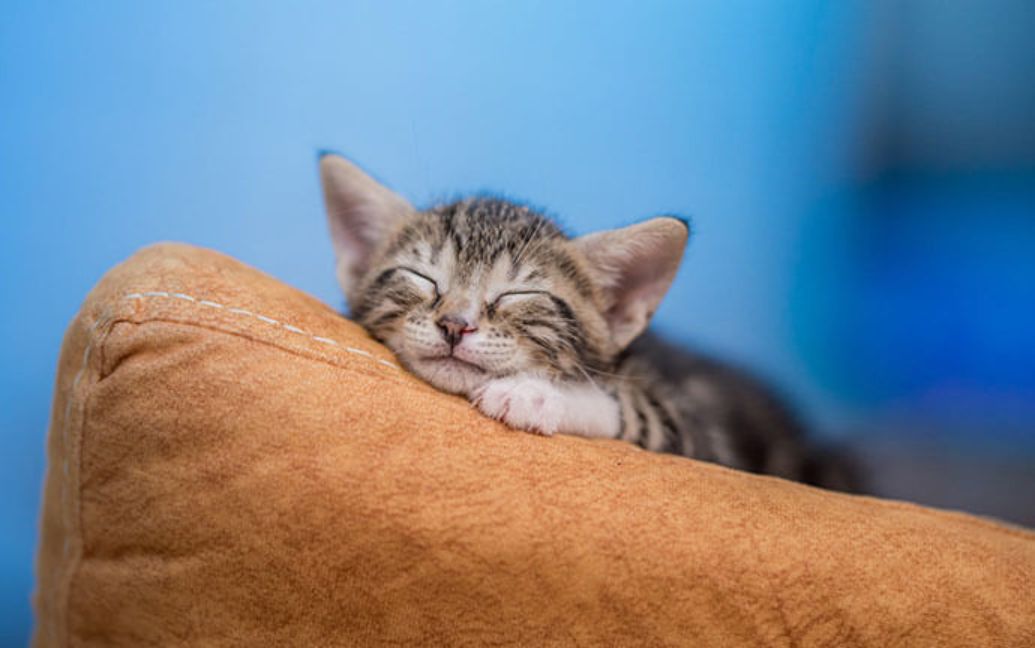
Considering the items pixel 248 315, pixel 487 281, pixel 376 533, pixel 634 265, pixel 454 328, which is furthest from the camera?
pixel 634 265

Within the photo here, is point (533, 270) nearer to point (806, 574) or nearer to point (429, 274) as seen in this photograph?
point (429, 274)

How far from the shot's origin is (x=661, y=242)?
3.93 feet

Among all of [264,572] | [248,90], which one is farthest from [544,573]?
[248,90]

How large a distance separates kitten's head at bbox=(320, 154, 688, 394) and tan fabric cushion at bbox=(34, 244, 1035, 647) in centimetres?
21

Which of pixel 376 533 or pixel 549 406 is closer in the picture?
pixel 376 533

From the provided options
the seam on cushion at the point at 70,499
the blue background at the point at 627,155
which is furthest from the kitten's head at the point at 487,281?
the seam on cushion at the point at 70,499

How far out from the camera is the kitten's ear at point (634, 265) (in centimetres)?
119

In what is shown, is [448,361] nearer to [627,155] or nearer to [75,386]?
[75,386]

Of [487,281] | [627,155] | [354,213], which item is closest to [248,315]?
[487,281]

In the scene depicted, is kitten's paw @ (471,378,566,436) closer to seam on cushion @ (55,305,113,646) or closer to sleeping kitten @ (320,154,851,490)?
sleeping kitten @ (320,154,851,490)

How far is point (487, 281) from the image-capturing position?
1.15 metres

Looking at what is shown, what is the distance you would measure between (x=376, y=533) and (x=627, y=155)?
947 millimetres

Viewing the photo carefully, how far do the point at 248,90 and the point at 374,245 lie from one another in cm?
37

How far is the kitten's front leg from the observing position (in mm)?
901
